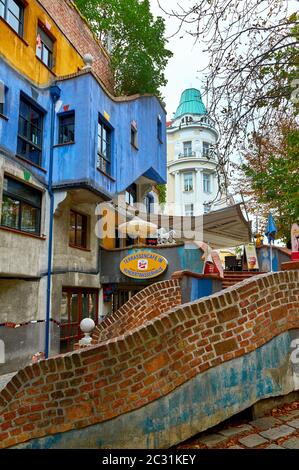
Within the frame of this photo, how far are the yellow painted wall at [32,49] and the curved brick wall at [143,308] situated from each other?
7987mm

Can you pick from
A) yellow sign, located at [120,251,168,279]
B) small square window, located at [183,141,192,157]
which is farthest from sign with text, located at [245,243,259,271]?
small square window, located at [183,141,192,157]

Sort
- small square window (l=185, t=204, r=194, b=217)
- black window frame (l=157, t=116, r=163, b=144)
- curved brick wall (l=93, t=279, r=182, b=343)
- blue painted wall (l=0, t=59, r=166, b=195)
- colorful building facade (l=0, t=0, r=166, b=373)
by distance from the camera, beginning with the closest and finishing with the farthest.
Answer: curved brick wall (l=93, t=279, r=182, b=343), colorful building facade (l=0, t=0, r=166, b=373), blue painted wall (l=0, t=59, r=166, b=195), black window frame (l=157, t=116, r=163, b=144), small square window (l=185, t=204, r=194, b=217)

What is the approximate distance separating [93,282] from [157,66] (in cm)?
1193

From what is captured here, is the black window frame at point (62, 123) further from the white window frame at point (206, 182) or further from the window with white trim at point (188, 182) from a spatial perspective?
the white window frame at point (206, 182)

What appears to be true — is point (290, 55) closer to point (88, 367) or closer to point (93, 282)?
point (88, 367)

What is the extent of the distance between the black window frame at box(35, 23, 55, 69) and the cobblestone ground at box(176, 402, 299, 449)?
40.2ft

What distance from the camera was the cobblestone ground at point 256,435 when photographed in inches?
129

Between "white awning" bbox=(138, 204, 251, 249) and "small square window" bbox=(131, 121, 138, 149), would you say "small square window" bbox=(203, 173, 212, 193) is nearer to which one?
"white awning" bbox=(138, 204, 251, 249)

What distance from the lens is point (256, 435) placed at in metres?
3.45

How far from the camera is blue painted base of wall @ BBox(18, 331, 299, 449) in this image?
3.37m

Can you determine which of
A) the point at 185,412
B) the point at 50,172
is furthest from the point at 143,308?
the point at 50,172

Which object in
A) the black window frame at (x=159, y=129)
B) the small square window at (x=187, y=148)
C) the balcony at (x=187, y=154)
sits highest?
the small square window at (x=187, y=148)

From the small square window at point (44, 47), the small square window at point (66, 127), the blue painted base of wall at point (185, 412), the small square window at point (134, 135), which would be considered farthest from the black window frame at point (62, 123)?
the blue painted base of wall at point (185, 412)

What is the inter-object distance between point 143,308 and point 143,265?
16.8ft
